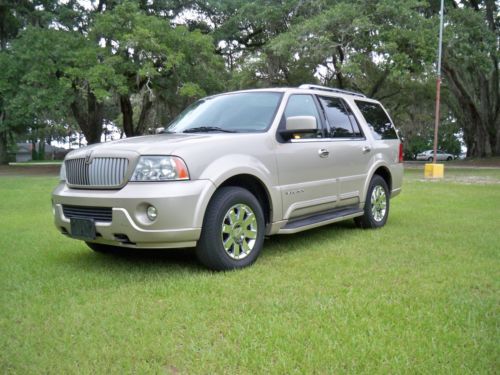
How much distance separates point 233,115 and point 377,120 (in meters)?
2.81

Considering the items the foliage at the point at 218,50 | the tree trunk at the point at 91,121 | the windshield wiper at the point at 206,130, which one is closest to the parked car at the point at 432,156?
the foliage at the point at 218,50

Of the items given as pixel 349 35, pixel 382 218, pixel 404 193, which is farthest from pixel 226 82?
pixel 382 218

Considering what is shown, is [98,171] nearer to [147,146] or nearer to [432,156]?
[147,146]

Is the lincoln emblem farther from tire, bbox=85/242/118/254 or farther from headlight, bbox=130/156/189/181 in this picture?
tire, bbox=85/242/118/254

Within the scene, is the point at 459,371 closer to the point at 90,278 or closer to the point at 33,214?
the point at 90,278

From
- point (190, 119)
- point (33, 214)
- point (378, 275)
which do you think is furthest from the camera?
point (33, 214)

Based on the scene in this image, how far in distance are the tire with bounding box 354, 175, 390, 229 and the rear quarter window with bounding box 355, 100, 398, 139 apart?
2.33ft

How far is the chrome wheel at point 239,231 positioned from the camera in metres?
4.71

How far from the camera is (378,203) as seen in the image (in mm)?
7137

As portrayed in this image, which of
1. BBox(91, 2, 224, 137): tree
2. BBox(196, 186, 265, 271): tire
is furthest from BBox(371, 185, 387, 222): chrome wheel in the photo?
BBox(91, 2, 224, 137): tree

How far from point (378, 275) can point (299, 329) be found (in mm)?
1530

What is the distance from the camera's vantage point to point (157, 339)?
317cm

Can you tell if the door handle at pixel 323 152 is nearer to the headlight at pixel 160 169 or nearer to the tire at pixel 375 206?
the tire at pixel 375 206

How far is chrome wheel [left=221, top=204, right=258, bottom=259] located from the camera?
471 cm
